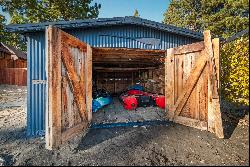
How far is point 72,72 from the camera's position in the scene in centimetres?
566

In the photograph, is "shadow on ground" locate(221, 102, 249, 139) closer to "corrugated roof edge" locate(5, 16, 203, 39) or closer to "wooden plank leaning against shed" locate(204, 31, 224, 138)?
"wooden plank leaning against shed" locate(204, 31, 224, 138)

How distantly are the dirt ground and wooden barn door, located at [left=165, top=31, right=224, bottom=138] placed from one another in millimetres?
445

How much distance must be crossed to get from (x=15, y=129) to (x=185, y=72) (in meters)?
6.62

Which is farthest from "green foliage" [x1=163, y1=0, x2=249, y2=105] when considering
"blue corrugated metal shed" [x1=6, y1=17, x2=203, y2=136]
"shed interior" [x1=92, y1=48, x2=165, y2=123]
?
"shed interior" [x1=92, y1=48, x2=165, y2=123]

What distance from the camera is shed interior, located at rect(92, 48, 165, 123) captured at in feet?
27.5

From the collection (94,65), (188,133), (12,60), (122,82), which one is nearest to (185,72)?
(188,133)

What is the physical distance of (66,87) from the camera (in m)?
5.40

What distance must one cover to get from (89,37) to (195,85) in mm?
4045

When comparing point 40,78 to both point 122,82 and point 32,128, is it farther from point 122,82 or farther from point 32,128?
point 122,82

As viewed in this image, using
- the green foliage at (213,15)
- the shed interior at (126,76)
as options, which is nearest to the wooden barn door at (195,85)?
the shed interior at (126,76)

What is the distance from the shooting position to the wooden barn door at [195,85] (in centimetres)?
585

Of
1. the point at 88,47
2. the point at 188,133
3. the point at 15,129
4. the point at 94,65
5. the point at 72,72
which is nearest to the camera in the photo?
the point at 72,72

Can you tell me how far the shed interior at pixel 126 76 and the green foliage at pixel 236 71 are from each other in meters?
2.71

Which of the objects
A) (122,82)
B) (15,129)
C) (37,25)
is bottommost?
(15,129)
